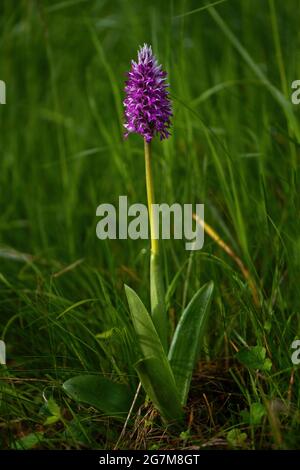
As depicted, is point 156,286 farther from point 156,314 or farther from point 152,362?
point 152,362

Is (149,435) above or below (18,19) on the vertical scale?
below

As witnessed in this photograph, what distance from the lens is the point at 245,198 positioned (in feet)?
7.06

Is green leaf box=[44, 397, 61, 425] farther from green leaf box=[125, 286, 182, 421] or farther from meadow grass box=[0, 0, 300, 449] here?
green leaf box=[125, 286, 182, 421]

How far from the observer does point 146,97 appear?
4.96 ft

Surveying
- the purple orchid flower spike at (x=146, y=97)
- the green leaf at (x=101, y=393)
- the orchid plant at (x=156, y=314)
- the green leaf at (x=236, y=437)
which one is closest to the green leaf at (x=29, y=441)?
the green leaf at (x=101, y=393)

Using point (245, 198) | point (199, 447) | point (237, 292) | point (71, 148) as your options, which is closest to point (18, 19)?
point (71, 148)

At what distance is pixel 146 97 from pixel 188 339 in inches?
22.5

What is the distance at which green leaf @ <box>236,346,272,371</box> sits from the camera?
161 cm

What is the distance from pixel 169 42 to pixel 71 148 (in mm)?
889

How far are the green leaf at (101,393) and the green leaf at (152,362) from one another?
107mm

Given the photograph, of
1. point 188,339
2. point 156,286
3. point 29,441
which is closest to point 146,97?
point 156,286

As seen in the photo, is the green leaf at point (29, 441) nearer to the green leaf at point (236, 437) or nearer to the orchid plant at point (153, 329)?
the orchid plant at point (153, 329)

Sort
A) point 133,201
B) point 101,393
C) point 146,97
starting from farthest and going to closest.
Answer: point 133,201
point 101,393
point 146,97
